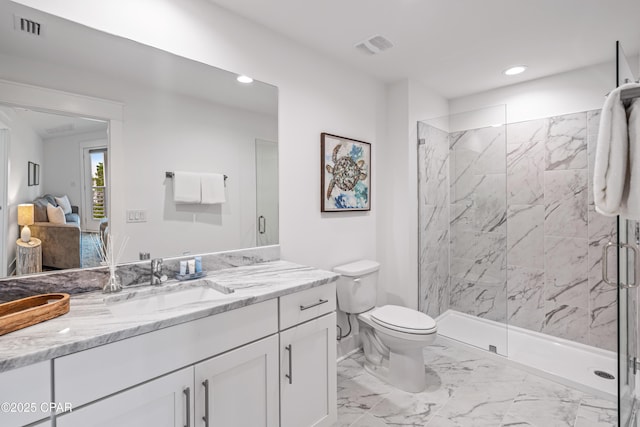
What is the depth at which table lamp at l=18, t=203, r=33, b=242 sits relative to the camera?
127cm

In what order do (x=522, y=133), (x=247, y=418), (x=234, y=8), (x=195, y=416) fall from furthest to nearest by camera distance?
(x=522, y=133), (x=234, y=8), (x=247, y=418), (x=195, y=416)

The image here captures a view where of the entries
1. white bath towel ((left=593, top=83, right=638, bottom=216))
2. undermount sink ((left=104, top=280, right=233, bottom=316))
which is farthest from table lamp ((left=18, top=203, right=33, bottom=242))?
white bath towel ((left=593, top=83, right=638, bottom=216))

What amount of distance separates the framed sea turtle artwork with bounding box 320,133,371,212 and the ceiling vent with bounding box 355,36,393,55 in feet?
2.13

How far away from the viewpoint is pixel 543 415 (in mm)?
1901

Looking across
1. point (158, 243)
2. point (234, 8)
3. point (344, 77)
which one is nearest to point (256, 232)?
point (158, 243)

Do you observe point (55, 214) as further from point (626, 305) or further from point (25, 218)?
point (626, 305)

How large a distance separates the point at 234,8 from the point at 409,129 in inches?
66.5

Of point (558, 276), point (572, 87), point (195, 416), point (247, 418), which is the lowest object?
point (247, 418)

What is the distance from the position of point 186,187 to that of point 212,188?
0.49ft

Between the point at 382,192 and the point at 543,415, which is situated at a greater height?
the point at 382,192

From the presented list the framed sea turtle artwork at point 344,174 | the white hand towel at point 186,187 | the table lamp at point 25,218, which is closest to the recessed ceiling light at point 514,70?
the framed sea turtle artwork at point 344,174

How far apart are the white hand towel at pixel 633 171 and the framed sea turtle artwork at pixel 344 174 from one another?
163 cm

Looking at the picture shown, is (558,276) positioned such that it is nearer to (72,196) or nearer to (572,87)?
(572,87)

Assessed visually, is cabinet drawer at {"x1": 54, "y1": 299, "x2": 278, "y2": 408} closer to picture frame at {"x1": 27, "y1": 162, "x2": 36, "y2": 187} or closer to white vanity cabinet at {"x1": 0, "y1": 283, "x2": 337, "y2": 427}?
white vanity cabinet at {"x1": 0, "y1": 283, "x2": 337, "y2": 427}
